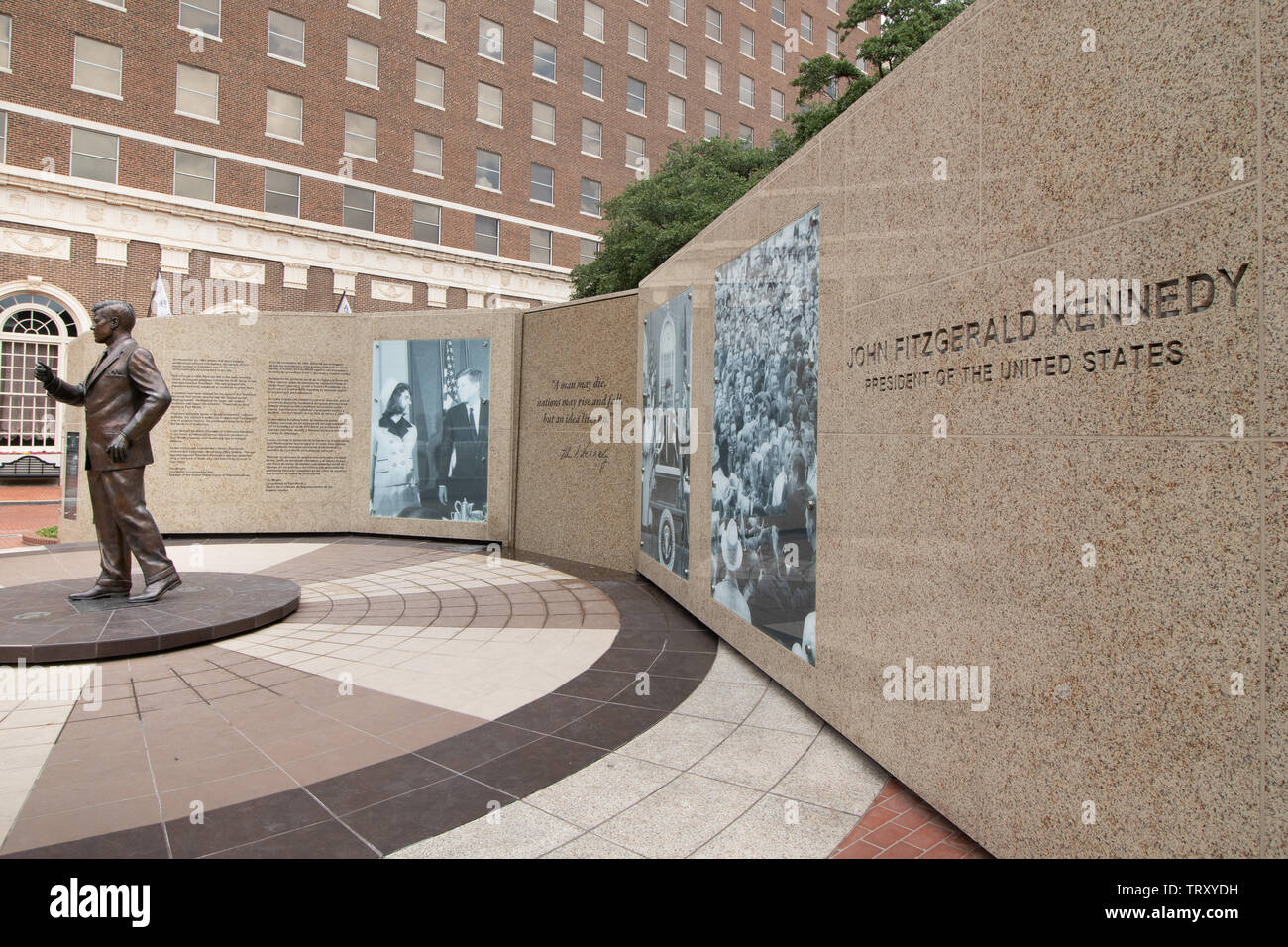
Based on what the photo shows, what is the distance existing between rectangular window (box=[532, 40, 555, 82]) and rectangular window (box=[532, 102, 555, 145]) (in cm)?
148

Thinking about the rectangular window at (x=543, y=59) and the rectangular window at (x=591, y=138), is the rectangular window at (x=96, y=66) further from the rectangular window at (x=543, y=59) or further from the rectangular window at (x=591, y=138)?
the rectangular window at (x=591, y=138)

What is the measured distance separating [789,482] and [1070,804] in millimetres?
2820

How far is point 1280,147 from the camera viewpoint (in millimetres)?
2182

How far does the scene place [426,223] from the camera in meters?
35.1

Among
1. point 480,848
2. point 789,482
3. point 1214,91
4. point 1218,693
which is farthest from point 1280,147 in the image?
point 480,848

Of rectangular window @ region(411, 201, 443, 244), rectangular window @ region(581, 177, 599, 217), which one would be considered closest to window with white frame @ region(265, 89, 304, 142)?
rectangular window @ region(411, 201, 443, 244)

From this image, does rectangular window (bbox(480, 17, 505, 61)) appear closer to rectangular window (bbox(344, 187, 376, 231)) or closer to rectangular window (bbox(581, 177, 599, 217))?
rectangular window (bbox(581, 177, 599, 217))

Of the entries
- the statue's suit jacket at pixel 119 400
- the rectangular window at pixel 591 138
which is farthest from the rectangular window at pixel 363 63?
the statue's suit jacket at pixel 119 400

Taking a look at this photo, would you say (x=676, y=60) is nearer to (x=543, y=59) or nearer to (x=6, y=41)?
(x=543, y=59)

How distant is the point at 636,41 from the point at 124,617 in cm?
4407

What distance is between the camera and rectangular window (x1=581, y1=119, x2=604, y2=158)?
132 ft

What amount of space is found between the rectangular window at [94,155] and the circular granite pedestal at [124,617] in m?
26.3

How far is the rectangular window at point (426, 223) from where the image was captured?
34.7 metres

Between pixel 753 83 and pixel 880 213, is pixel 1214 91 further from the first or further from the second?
pixel 753 83
